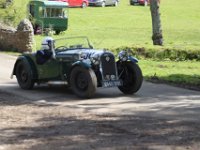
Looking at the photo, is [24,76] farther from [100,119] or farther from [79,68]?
[100,119]

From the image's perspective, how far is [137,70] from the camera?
40.0 feet

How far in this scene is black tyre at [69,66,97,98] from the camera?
11484 millimetres

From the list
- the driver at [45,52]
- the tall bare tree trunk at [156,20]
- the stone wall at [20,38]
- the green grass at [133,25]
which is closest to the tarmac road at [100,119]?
the driver at [45,52]

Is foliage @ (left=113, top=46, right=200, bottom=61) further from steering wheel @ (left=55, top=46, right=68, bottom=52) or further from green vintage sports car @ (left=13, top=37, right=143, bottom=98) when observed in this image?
steering wheel @ (left=55, top=46, right=68, bottom=52)

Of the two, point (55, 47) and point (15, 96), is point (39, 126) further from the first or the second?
point (55, 47)

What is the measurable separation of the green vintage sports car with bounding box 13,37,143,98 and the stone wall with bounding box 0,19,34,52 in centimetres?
904

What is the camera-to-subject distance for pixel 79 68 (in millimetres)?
11711

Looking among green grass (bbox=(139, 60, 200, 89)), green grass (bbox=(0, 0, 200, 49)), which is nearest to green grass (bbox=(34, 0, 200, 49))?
green grass (bbox=(0, 0, 200, 49))

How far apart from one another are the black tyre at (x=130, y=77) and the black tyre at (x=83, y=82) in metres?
1.01

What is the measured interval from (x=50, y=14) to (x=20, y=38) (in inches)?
658

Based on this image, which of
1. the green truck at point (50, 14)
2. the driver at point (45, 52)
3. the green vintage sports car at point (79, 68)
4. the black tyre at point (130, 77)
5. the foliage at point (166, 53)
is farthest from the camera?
the green truck at point (50, 14)

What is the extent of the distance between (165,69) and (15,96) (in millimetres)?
6711

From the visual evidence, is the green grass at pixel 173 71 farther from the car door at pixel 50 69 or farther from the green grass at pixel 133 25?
the green grass at pixel 133 25

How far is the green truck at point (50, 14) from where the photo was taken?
37188 mm
